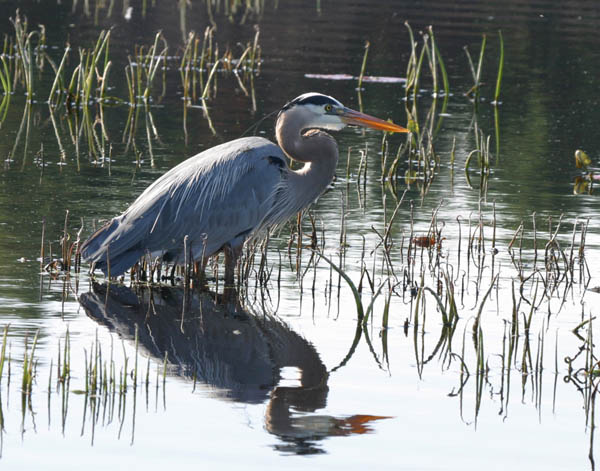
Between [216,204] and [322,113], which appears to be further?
[322,113]

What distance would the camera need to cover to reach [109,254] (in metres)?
7.35

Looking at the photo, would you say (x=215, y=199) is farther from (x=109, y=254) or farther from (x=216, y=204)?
(x=109, y=254)

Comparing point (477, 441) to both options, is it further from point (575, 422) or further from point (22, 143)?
point (22, 143)

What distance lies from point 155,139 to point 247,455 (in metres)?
8.63

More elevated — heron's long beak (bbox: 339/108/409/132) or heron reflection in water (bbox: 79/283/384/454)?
heron's long beak (bbox: 339/108/409/132)

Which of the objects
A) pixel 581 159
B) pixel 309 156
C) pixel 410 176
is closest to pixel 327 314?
pixel 309 156

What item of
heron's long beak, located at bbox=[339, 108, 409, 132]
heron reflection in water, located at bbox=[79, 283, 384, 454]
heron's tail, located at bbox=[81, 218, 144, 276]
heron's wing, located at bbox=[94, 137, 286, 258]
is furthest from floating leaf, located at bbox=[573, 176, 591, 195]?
heron's tail, located at bbox=[81, 218, 144, 276]

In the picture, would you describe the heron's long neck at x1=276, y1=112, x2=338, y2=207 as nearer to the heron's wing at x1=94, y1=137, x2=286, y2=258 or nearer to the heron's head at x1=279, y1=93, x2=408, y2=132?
the heron's head at x1=279, y1=93, x2=408, y2=132

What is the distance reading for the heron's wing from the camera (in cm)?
758

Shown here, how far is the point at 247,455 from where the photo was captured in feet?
15.7

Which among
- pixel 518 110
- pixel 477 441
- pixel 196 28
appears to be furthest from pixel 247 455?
pixel 196 28

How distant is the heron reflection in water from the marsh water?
17mm

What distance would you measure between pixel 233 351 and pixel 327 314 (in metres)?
0.94

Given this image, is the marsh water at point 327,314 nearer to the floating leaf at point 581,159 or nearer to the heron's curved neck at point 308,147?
the floating leaf at point 581,159
